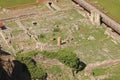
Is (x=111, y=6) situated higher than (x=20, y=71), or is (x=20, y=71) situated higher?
(x=20, y=71)

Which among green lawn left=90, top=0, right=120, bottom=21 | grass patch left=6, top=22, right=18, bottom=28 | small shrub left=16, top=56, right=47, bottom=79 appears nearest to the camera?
small shrub left=16, top=56, right=47, bottom=79

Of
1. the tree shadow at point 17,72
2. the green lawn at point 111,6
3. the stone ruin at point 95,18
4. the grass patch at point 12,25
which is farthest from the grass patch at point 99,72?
the grass patch at point 12,25

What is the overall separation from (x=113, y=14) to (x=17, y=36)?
19655mm

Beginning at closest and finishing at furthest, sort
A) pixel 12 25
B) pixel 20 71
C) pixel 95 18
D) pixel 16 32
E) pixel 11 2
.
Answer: pixel 20 71 → pixel 16 32 → pixel 12 25 → pixel 95 18 → pixel 11 2

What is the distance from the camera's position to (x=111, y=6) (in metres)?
68.6

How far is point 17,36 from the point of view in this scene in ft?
180

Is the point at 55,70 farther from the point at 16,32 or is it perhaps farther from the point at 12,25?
the point at 12,25

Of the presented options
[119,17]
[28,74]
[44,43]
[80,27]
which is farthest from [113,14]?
[28,74]

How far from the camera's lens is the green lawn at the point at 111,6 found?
2572 inches

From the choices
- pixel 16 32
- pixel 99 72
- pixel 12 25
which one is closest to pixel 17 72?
pixel 99 72

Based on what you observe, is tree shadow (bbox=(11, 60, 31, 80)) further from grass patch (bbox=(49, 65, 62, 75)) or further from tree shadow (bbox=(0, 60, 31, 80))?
grass patch (bbox=(49, 65, 62, 75))

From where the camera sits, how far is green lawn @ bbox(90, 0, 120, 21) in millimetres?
65331

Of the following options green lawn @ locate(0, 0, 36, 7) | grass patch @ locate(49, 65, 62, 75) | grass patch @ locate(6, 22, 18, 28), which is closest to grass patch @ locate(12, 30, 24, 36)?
grass patch @ locate(6, 22, 18, 28)

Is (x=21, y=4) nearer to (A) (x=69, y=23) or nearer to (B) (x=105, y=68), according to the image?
(A) (x=69, y=23)
